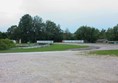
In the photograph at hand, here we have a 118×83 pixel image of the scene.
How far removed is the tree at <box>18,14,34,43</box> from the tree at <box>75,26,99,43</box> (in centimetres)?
1898

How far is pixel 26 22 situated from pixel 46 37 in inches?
375

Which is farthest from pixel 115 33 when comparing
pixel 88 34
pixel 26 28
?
pixel 26 28

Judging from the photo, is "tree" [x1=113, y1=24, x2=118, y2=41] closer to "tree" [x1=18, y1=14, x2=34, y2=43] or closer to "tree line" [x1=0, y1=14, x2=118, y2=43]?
"tree line" [x1=0, y1=14, x2=118, y2=43]

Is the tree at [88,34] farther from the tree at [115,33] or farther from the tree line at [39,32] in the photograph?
the tree at [115,33]

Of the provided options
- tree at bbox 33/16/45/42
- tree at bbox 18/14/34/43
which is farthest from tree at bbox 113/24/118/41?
tree at bbox 18/14/34/43

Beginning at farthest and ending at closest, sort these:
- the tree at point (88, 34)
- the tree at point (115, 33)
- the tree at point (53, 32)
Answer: the tree at point (53, 32) < the tree at point (88, 34) < the tree at point (115, 33)

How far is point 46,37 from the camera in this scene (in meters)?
112

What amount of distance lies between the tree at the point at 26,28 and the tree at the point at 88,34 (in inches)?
747

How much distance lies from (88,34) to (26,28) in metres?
23.9

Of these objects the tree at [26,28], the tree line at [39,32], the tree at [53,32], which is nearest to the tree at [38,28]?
the tree line at [39,32]

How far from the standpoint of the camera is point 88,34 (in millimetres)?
112000

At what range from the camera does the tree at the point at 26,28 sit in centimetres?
10950

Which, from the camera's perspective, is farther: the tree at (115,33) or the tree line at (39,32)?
the tree line at (39,32)

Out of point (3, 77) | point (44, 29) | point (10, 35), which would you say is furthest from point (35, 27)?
point (3, 77)
